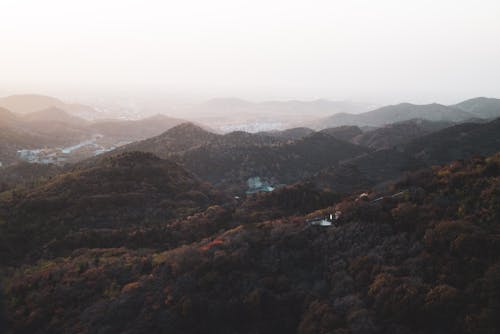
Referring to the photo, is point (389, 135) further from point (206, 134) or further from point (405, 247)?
point (405, 247)

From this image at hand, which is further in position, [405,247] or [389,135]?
[389,135]

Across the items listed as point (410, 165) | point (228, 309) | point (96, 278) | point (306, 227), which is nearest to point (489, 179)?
point (306, 227)

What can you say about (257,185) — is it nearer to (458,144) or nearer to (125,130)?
(458,144)

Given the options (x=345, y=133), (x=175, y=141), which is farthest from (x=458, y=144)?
(x=175, y=141)

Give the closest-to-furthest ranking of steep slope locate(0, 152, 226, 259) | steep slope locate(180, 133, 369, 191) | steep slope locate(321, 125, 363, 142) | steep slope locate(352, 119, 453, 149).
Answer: steep slope locate(0, 152, 226, 259) < steep slope locate(180, 133, 369, 191) < steep slope locate(352, 119, 453, 149) < steep slope locate(321, 125, 363, 142)

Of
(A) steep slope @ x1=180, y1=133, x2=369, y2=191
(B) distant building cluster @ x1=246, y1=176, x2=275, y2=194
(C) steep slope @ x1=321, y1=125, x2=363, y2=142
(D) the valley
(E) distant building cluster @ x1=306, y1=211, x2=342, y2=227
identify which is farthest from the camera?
(C) steep slope @ x1=321, y1=125, x2=363, y2=142

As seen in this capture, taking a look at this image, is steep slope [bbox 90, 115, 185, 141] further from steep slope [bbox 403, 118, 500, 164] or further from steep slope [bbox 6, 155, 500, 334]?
steep slope [bbox 6, 155, 500, 334]

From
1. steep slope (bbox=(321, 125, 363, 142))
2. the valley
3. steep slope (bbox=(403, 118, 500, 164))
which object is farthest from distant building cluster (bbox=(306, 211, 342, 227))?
steep slope (bbox=(321, 125, 363, 142))
